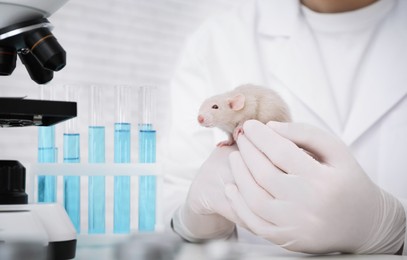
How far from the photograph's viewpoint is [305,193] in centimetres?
105

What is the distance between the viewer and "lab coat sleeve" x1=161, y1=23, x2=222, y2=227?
162 cm

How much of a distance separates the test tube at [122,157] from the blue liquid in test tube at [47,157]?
0.42ft

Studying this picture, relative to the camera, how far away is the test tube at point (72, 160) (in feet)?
4.10

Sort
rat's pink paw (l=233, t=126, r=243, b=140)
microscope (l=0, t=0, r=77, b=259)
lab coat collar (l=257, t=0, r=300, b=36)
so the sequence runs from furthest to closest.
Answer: lab coat collar (l=257, t=0, r=300, b=36) → rat's pink paw (l=233, t=126, r=243, b=140) → microscope (l=0, t=0, r=77, b=259)

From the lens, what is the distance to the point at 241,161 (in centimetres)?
115

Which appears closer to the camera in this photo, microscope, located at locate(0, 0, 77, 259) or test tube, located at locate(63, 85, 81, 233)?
microscope, located at locate(0, 0, 77, 259)

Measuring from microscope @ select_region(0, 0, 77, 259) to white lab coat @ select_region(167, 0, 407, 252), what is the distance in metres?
0.62

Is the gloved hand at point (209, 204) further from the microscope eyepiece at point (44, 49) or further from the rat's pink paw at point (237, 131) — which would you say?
the microscope eyepiece at point (44, 49)

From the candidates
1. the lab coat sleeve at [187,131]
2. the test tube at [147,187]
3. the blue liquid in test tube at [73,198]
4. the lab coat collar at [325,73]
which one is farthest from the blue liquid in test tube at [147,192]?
the lab coat collar at [325,73]

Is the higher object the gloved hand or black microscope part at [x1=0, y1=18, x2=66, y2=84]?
black microscope part at [x1=0, y1=18, x2=66, y2=84]

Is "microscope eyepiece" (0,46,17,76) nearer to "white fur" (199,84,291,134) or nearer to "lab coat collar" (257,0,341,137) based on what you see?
"white fur" (199,84,291,134)

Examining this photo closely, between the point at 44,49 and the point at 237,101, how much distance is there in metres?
0.34

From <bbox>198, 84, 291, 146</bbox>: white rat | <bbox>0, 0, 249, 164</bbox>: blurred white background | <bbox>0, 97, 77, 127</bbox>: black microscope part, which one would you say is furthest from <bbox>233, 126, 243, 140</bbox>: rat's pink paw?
<bbox>0, 0, 249, 164</bbox>: blurred white background

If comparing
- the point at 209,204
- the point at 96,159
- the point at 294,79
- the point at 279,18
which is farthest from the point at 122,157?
the point at 279,18
